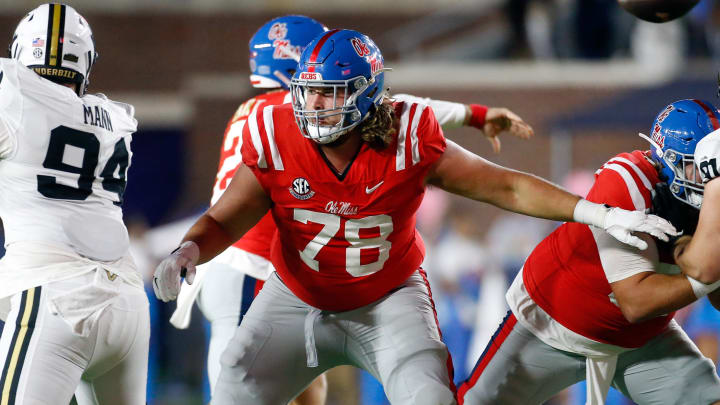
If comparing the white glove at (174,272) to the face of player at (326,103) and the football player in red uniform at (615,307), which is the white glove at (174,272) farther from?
the football player in red uniform at (615,307)

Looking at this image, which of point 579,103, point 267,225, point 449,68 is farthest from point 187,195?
point 267,225

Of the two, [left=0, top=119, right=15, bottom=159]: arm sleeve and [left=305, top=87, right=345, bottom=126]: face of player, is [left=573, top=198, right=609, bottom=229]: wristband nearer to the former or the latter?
[left=305, top=87, right=345, bottom=126]: face of player

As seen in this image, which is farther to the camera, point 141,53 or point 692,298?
point 141,53

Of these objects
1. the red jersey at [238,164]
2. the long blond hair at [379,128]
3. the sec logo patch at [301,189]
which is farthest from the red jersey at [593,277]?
the red jersey at [238,164]

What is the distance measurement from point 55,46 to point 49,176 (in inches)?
17.2

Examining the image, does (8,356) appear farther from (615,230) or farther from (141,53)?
(141,53)

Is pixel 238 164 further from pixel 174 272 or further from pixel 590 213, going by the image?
pixel 590 213

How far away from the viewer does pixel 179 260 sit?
2818 millimetres

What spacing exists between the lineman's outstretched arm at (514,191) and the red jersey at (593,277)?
20 centimetres

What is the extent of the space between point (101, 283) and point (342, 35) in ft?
3.71

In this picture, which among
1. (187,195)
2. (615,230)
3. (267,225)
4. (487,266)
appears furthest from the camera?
(187,195)

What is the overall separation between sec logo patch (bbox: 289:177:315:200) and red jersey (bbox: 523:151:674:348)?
0.92 metres

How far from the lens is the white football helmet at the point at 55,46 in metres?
3.00

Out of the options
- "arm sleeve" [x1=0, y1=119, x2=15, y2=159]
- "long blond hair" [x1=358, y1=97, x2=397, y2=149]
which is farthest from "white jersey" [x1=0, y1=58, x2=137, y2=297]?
"long blond hair" [x1=358, y1=97, x2=397, y2=149]
